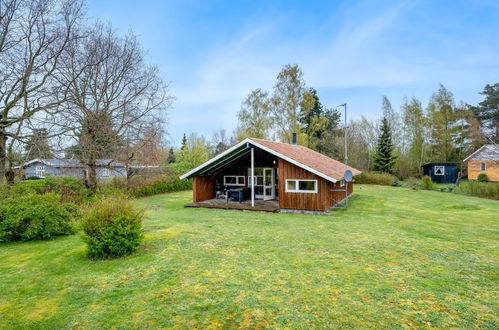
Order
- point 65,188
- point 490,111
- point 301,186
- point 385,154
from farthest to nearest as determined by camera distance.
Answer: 1. point 490,111
2. point 385,154
3. point 65,188
4. point 301,186

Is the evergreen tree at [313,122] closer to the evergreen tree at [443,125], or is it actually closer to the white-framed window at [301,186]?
the evergreen tree at [443,125]

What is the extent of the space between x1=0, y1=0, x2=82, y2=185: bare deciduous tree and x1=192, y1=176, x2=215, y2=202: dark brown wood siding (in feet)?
25.1

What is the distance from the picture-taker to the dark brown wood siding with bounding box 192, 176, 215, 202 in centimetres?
1552

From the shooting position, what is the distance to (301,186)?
12.9 m

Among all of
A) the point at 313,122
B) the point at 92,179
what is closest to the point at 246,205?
the point at 92,179

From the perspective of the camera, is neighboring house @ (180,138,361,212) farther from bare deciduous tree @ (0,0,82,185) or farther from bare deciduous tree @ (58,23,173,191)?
bare deciduous tree @ (0,0,82,185)

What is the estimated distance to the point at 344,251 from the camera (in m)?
6.65

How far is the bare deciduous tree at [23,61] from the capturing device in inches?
403

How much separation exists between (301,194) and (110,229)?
8790mm

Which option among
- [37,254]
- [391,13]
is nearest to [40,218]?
[37,254]

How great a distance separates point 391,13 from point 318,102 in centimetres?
2153

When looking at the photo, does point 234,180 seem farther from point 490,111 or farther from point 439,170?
point 490,111

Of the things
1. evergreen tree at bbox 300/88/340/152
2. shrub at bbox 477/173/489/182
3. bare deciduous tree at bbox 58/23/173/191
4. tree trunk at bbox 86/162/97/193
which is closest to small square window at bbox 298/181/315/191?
bare deciduous tree at bbox 58/23/173/191

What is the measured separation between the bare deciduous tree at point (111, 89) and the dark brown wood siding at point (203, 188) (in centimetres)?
551
